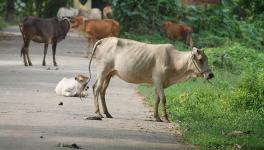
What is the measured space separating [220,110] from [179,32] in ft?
64.3

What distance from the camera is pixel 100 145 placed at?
1123cm

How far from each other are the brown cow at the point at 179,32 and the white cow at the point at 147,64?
1948cm

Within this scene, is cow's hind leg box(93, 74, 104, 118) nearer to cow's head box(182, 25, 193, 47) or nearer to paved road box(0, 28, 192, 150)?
paved road box(0, 28, 192, 150)

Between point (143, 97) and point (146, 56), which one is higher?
point (146, 56)

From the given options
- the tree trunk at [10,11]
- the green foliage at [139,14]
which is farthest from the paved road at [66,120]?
the tree trunk at [10,11]

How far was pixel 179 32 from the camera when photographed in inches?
1385

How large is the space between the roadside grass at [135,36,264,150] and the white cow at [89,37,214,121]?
775mm

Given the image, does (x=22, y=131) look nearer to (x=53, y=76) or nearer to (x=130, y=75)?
(x=130, y=75)

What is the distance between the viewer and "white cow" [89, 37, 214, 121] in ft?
48.7

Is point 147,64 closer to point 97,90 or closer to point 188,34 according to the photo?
point 97,90

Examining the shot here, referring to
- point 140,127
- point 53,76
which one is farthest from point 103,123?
point 53,76

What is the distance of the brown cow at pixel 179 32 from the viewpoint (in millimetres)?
34844

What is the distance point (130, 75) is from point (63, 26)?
40.0 feet

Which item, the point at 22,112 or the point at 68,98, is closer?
the point at 22,112
